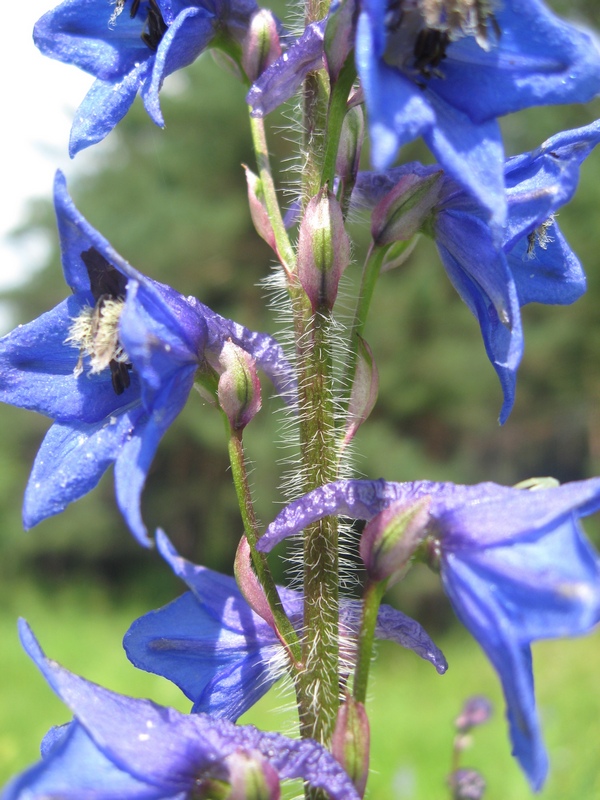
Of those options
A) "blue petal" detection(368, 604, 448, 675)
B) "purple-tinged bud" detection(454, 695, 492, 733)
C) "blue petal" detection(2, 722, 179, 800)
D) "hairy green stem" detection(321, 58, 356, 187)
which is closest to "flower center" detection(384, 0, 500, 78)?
"hairy green stem" detection(321, 58, 356, 187)

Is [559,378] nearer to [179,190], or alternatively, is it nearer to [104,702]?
[179,190]

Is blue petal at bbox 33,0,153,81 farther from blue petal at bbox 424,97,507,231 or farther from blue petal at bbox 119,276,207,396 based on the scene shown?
blue petal at bbox 424,97,507,231

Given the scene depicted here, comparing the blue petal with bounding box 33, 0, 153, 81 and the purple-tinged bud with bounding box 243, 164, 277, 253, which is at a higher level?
the blue petal with bounding box 33, 0, 153, 81

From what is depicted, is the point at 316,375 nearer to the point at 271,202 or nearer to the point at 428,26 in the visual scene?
the point at 271,202

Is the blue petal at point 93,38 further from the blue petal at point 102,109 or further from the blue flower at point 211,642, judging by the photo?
the blue flower at point 211,642

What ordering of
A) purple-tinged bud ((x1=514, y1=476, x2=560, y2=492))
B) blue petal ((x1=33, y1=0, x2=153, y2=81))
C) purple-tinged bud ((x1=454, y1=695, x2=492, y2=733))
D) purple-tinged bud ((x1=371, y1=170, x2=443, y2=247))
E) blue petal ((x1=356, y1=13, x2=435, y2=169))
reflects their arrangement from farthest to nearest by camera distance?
purple-tinged bud ((x1=454, y1=695, x2=492, y2=733)) < blue petal ((x1=33, y1=0, x2=153, y2=81)) < purple-tinged bud ((x1=371, y1=170, x2=443, y2=247)) < purple-tinged bud ((x1=514, y1=476, x2=560, y2=492)) < blue petal ((x1=356, y1=13, x2=435, y2=169))

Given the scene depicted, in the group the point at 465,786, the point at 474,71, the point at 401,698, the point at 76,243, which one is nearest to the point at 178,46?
the point at 76,243

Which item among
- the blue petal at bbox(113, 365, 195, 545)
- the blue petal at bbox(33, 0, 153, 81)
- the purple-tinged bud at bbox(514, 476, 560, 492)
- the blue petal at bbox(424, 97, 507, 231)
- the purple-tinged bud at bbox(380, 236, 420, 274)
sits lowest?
the purple-tinged bud at bbox(514, 476, 560, 492)
